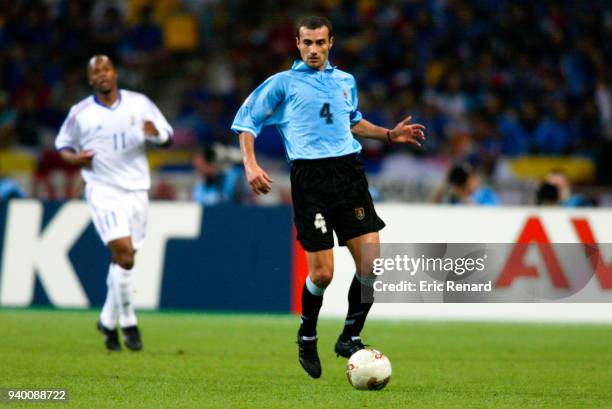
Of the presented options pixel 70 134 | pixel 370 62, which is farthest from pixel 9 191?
pixel 370 62

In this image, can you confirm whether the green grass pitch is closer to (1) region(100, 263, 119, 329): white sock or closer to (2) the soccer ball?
(2) the soccer ball

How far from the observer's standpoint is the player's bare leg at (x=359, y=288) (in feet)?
27.1

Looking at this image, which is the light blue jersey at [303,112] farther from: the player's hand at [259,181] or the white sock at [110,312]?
the white sock at [110,312]

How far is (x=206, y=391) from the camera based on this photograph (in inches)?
305

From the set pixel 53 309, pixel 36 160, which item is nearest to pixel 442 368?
pixel 53 309

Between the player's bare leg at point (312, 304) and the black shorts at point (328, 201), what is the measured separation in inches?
3.8

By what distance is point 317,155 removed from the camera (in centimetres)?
816

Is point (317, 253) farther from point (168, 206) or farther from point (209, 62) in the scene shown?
point (209, 62)

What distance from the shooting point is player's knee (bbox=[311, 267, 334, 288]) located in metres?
8.16

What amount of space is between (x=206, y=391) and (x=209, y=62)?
14.4m

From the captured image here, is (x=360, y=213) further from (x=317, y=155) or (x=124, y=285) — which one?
(x=124, y=285)

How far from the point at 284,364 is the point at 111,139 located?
2717 mm

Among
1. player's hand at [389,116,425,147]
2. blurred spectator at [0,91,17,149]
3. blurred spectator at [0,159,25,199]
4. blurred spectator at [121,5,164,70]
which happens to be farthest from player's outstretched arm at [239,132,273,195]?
blurred spectator at [121,5,164,70]

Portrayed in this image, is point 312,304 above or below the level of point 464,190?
above
